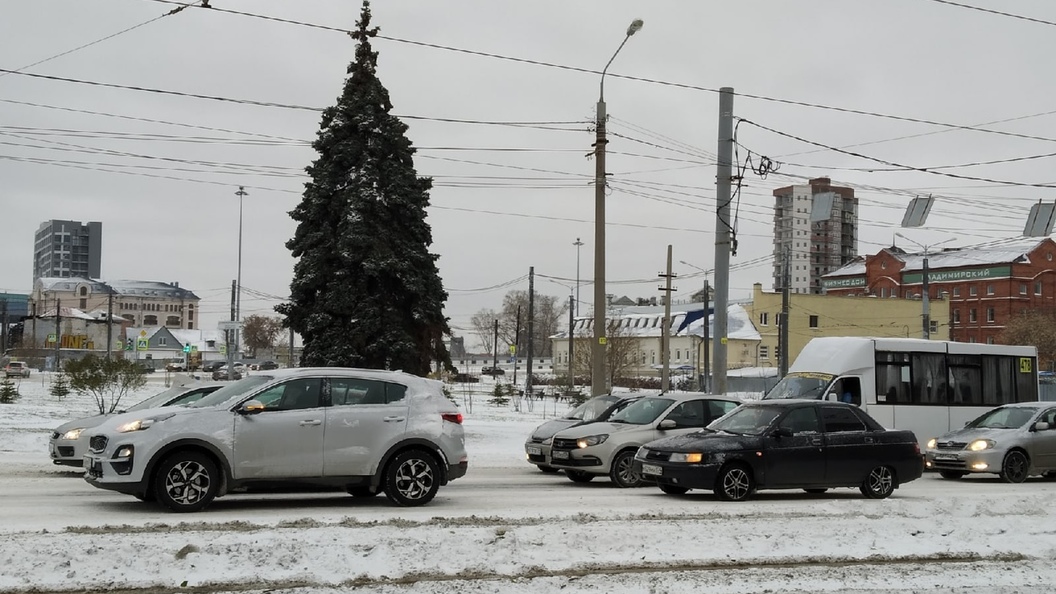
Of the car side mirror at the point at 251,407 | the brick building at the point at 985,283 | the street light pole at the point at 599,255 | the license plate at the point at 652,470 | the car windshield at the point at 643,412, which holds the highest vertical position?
the brick building at the point at 985,283

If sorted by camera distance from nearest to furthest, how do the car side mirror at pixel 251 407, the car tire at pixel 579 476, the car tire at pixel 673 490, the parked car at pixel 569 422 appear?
the car side mirror at pixel 251 407
the car tire at pixel 673 490
the car tire at pixel 579 476
the parked car at pixel 569 422

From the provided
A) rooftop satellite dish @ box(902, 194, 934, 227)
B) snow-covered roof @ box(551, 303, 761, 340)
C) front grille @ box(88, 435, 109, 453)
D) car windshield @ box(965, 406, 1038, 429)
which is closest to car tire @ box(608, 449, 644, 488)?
front grille @ box(88, 435, 109, 453)

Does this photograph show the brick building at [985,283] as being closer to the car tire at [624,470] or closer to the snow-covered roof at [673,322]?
the snow-covered roof at [673,322]

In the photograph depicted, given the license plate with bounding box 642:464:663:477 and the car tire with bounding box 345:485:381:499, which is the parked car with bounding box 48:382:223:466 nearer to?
the car tire with bounding box 345:485:381:499

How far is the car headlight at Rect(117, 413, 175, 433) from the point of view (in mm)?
12070

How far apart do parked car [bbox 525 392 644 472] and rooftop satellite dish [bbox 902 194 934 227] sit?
37.2 feet

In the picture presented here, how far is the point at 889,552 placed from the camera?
10.5m

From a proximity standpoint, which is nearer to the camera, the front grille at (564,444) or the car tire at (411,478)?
the car tire at (411,478)

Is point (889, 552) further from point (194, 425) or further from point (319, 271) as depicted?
point (319, 271)

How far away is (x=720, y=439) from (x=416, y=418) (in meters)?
4.74

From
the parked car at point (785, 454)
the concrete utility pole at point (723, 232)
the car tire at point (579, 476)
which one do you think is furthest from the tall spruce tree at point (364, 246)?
the parked car at point (785, 454)

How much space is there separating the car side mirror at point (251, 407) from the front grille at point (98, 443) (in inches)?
61.2

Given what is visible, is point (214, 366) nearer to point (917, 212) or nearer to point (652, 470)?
point (917, 212)

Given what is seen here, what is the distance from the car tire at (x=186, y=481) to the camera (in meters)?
→ 12.1
